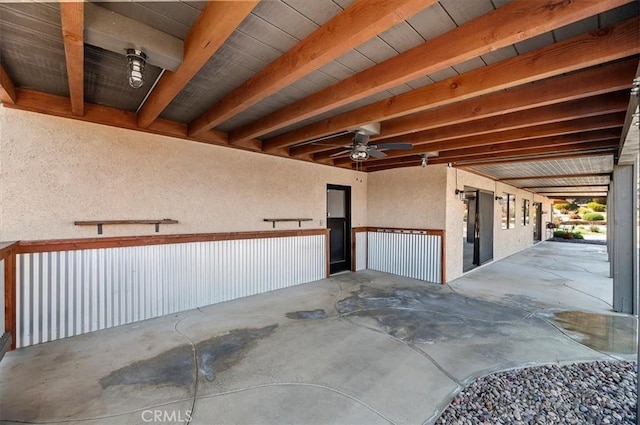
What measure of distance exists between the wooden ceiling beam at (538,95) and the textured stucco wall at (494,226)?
9.07 ft

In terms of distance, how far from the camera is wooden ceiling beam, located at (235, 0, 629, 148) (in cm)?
149

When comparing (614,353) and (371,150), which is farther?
(371,150)

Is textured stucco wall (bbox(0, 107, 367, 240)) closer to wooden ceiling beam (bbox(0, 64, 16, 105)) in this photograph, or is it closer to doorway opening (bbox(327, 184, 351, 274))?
wooden ceiling beam (bbox(0, 64, 16, 105))

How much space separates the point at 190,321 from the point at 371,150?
3432mm

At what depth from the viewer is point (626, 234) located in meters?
4.13

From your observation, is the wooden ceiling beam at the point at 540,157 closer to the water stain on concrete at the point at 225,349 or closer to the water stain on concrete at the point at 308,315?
the water stain on concrete at the point at 308,315

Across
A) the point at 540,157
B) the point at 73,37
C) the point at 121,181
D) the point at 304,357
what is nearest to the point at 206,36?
the point at 73,37

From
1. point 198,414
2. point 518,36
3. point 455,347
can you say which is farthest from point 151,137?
point 455,347

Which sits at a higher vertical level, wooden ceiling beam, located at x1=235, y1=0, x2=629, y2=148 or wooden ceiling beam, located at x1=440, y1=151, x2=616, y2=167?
wooden ceiling beam, located at x1=235, y1=0, x2=629, y2=148

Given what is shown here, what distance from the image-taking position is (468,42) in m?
1.78

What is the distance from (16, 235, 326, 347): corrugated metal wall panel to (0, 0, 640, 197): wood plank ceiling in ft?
5.61

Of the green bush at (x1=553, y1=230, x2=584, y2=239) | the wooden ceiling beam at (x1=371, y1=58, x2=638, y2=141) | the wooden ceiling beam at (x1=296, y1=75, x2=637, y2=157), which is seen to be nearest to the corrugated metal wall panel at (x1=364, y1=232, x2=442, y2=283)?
the wooden ceiling beam at (x1=296, y1=75, x2=637, y2=157)

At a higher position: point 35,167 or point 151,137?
point 151,137

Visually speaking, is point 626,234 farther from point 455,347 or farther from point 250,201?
point 250,201
